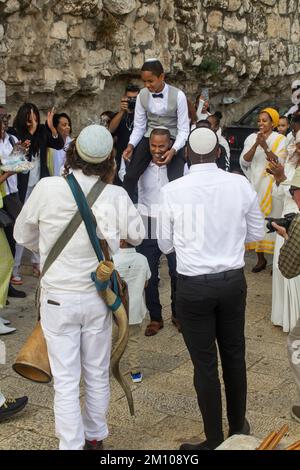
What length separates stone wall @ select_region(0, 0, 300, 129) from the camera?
9.59 metres

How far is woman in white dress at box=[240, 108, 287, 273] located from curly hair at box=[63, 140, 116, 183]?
4147mm

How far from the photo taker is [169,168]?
6977 mm

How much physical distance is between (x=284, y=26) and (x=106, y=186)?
12.4 meters

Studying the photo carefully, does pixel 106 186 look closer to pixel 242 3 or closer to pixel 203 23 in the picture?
pixel 203 23

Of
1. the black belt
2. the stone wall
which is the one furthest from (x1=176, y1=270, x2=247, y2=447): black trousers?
the stone wall

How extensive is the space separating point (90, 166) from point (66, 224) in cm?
36

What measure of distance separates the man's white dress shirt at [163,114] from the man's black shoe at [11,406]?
2.77 metres

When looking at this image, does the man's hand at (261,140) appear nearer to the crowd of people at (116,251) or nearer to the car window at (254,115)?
the crowd of people at (116,251)

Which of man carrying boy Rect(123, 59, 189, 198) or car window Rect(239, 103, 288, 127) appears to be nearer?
man carrying boy Rect(123, 59, 189, 198)

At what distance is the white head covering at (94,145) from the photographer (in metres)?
4.27

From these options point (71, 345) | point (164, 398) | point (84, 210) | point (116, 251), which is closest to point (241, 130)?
point (164, 398)

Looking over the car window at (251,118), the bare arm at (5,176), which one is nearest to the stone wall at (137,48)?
the car window at (251,118)

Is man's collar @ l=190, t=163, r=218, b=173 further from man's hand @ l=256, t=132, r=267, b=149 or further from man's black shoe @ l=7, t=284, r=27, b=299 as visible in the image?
man's hand @ l=256, t=132, r=267, b=149

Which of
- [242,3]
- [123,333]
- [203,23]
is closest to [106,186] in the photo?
[123,333]
